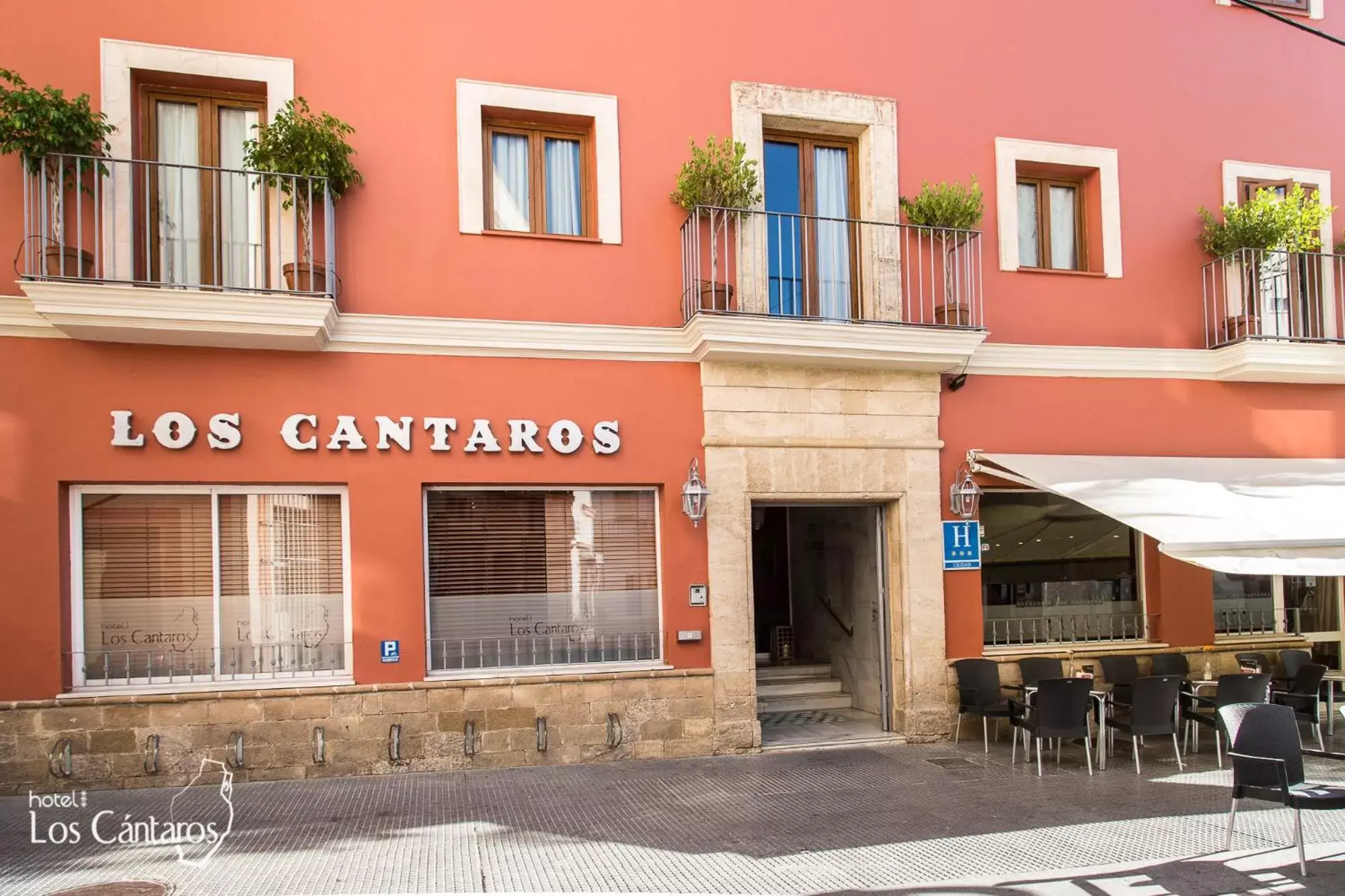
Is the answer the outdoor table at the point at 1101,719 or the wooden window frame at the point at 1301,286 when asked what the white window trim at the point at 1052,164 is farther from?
the outdoor table at the point at 1101,719

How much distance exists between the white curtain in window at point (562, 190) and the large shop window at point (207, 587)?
11.0 ft

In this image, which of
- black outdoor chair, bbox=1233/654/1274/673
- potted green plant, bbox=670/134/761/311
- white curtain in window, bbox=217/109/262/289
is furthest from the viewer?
black outdoor chair, bbox=1233/654/1274/673

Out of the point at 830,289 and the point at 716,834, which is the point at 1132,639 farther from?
the point at 716,834

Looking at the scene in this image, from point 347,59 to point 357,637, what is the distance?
17.2 ft

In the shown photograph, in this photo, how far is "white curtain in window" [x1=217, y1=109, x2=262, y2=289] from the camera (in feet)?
28.0

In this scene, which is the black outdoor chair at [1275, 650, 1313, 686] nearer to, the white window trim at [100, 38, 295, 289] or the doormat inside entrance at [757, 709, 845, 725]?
the doormat inside entrance at [757, 709, 845, 725]

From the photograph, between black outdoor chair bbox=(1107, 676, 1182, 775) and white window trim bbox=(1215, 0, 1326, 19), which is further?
white window trim bbox=(1215, 0, 1326, 19)

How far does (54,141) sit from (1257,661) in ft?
41.0

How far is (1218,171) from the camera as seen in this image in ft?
36.8

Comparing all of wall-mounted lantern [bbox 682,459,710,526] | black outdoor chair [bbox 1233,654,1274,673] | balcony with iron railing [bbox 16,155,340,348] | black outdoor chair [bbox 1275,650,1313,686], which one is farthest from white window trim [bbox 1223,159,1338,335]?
balcony with iron railing [bbox 16,155,340,348]

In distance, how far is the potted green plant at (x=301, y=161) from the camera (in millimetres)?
8164

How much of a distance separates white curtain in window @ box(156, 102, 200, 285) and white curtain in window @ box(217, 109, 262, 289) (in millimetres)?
209

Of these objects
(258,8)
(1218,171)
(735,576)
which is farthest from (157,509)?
(1218,171)

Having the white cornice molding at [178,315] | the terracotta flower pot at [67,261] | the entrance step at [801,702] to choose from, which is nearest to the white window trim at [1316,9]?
the entrance step at [801,702]
